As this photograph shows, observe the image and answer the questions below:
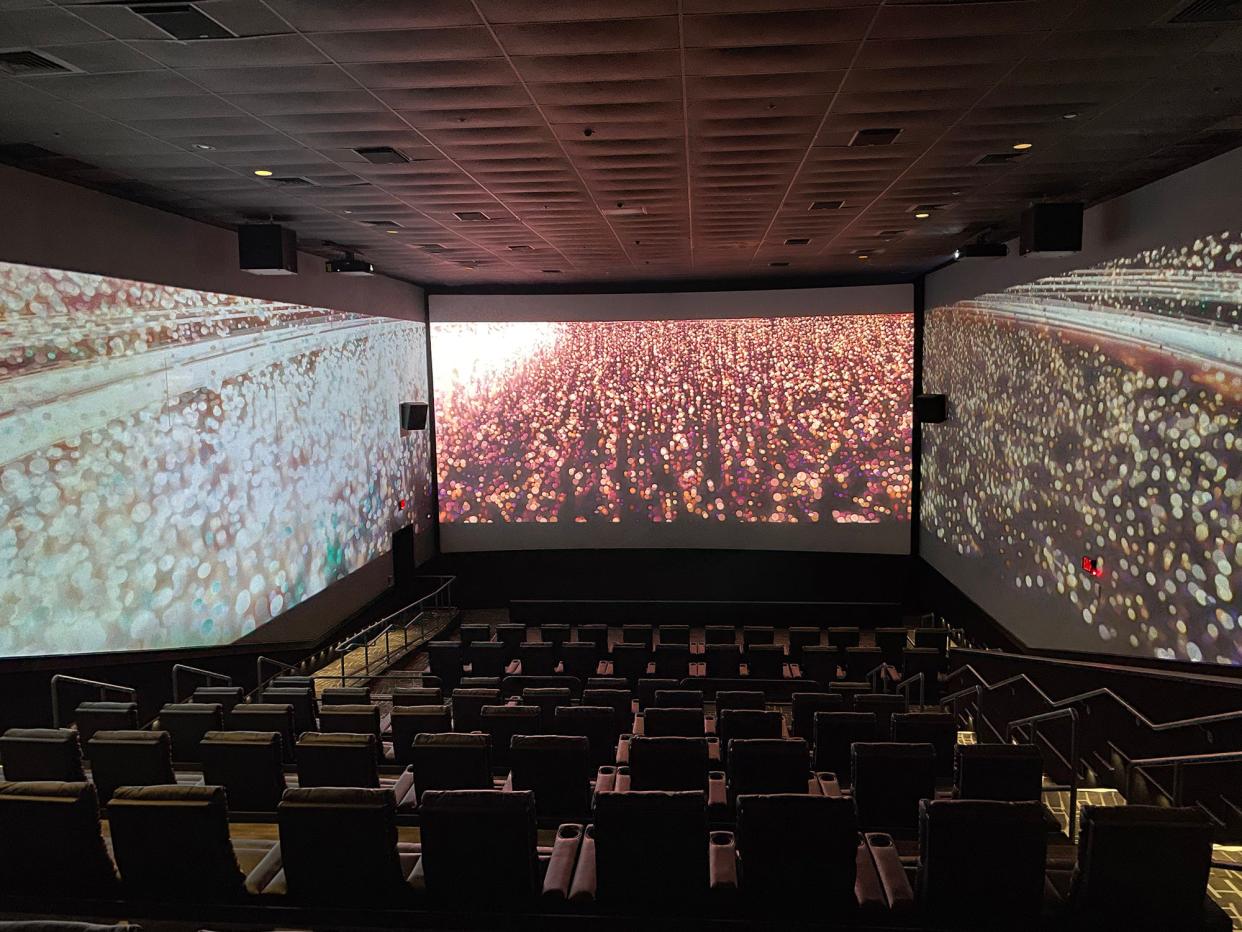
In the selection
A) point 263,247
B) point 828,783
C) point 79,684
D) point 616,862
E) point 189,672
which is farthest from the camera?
point 263,247

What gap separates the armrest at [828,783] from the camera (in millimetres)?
4070

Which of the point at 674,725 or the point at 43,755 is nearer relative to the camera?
the point at 43,755

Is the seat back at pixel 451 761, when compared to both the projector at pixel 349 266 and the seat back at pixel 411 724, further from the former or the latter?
the projector at pixel 349 266

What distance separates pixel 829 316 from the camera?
43.5 ft

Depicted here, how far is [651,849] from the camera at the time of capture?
8.72ft

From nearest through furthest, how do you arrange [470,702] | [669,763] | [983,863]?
1. [983,863]
2. [669,763]
3. [470,702]

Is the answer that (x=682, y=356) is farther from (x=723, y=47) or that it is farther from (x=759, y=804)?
(x=759, y=804)

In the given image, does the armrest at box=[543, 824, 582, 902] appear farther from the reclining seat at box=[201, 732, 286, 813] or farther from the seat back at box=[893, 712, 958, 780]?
the seat back at box=[893, 712, 958, 780]

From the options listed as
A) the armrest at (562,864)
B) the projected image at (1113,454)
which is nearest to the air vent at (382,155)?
the armrest at (562,864)

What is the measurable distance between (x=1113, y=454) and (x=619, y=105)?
202 inches

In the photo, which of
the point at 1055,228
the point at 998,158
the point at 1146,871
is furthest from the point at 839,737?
the point at 1055,228

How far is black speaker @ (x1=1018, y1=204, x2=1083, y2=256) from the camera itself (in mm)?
7137

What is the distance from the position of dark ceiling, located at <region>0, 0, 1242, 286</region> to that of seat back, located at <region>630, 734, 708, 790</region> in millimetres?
3249

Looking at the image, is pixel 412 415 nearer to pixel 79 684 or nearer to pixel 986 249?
pixel 79 684
